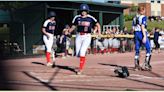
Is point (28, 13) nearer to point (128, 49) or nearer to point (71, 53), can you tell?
point (71, 53)

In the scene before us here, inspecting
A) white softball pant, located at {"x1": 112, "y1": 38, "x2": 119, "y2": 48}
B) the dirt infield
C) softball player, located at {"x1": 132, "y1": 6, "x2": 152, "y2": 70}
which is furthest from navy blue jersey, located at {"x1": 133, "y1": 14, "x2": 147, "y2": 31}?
white softball pant, located at {"x1": 112, "y1": 38, "x2": 119, "y2": 48}

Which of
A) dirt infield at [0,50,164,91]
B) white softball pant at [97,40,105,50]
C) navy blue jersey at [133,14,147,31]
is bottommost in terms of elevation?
dirt infield at [0,50,164,91]

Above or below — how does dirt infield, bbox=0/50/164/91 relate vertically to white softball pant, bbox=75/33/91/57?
below

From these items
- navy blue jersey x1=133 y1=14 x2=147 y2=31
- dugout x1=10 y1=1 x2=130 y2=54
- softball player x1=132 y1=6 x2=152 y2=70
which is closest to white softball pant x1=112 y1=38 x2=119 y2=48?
dugout x1=10 y1=1 x2=130 y2=54

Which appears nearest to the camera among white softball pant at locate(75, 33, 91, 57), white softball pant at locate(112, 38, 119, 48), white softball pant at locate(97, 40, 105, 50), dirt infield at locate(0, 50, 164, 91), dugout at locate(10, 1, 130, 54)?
dirt infield at locate(0, 50, 164, 91)

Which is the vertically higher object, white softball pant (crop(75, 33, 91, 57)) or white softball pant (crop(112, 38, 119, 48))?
white softball pant (crop(75, 33, 91, 57))

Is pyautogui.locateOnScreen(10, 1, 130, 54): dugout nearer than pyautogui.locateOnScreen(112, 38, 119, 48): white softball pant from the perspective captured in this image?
No

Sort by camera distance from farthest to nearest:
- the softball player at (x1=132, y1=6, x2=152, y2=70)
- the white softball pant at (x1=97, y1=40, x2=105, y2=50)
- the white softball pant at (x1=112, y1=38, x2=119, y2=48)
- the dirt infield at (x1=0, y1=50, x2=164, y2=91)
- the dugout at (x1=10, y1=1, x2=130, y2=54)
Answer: the dugout at (x1=10, y1=1, x2=130, y2=54)
the white softball pant at (x1=112, y1=38, x2=119, y2=48)
the white softball pant at (x1=97, y1=40, x2=105, y2=50)
the softball player at (x1=132, y1=6, x2=152, y2=70)
the dirt infield at (x1=0, y1=50, x2=164, y2=91)

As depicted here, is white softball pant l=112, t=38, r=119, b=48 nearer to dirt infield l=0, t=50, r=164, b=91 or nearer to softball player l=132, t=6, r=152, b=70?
softball player l=132, t=6, r=152, b=70

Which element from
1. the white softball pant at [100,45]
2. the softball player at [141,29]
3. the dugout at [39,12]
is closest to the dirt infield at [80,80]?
the softball player at [141,29]

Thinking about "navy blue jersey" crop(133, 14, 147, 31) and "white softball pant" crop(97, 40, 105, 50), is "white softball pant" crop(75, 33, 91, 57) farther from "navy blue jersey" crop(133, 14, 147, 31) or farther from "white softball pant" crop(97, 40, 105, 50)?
"white softball pant" crop(97, 40, 105, 50)

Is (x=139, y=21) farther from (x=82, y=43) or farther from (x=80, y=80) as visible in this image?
(x=80, y=80)

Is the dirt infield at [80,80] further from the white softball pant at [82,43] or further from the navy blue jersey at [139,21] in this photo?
the navy blue jersey at [139,21]

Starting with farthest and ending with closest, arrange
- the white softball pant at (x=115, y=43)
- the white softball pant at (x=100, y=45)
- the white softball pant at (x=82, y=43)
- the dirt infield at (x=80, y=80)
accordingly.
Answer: the white softball pant at (x=115, y=43) → the white softball pant at (x=100, y=45) → the white softball pant at (x=82, y=43) → the dirt infield at (x=80, y=80)
